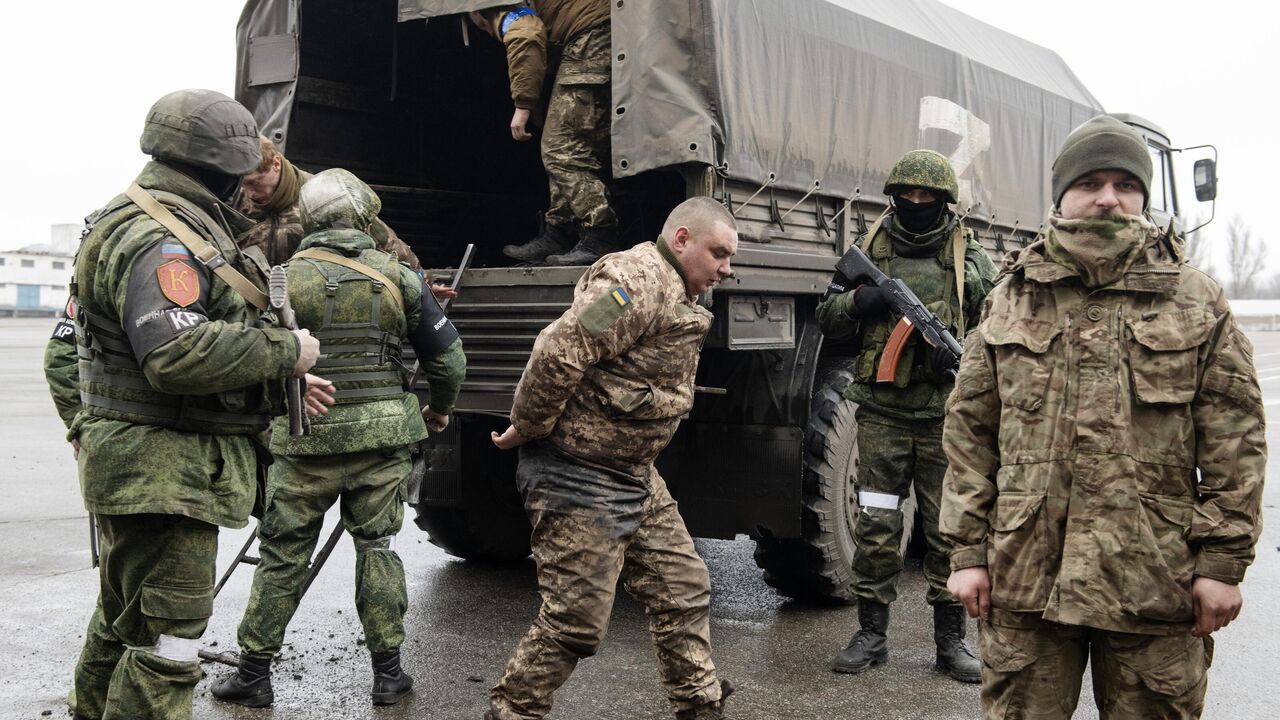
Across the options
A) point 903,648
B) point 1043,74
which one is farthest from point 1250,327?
point 903,648

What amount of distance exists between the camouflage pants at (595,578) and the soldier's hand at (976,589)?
3.78ft

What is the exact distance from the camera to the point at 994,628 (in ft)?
8.41

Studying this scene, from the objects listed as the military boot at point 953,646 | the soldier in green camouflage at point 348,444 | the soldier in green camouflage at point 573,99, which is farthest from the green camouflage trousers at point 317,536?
the military boot at point 953,646

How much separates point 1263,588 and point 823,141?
3109 millimetres

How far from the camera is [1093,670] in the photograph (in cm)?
260

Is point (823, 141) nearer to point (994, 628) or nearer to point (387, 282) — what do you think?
point (387, 282)

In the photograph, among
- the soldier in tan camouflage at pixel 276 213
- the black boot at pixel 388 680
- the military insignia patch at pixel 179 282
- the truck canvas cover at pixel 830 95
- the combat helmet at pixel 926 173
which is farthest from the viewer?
the soldier in tan camouflage at pixel 276 213

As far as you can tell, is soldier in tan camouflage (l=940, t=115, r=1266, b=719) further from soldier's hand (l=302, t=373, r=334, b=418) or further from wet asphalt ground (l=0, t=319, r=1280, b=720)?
soldier's hand (l=302, t=373, r=334, b=418)

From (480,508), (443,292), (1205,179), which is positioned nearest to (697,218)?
(443,292)

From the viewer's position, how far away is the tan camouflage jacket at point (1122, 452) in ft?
7.77

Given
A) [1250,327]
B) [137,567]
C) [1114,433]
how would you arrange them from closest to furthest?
1. [1114,433]
2. [137,567]
3. [1250,327]

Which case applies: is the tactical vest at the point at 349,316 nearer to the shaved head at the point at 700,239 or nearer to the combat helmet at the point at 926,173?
the shaved head at the point at 700,239

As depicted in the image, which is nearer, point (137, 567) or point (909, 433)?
point (137, 567)

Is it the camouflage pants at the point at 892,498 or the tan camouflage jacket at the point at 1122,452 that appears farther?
the camouflage pants at the point at 892,498
